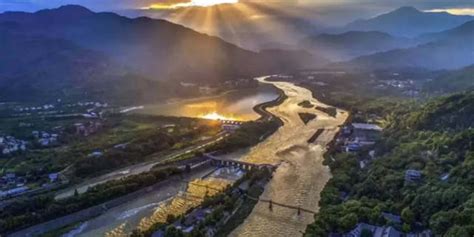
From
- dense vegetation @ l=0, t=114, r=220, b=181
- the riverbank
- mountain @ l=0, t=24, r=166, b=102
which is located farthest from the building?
mountain @ l=0, t=24, r=166, b=102

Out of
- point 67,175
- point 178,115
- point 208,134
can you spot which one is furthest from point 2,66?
point 67,175

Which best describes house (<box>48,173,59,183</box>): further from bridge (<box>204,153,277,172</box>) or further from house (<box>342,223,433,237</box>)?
house (<box>342,223,433,237</box>)

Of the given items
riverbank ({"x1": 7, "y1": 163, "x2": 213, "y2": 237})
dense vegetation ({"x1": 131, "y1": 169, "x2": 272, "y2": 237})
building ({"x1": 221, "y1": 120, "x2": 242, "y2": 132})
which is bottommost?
riverbank ({"x1": 7, "y1": 163, "x2": 213, "y2": 237})

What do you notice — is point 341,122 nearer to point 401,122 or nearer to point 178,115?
point 401,122

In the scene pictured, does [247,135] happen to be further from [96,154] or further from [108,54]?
[108,54]

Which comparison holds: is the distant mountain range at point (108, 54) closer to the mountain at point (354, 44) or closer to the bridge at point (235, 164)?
the mountain at point (354, 44)

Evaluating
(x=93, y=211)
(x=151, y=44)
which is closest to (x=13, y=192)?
(x=93, y=211)
